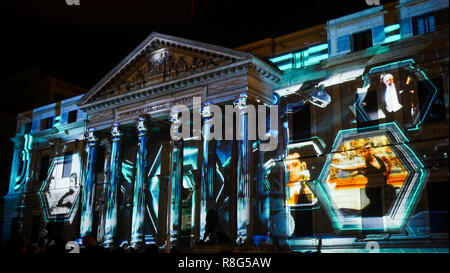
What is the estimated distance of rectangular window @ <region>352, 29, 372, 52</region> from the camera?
2336cm

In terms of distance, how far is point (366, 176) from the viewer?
21.7 m

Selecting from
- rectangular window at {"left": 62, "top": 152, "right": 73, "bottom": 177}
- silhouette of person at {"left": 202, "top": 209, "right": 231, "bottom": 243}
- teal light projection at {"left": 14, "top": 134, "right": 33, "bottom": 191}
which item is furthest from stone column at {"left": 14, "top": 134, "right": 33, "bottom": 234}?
silhouette of person at {"left": 202, "top": 209, "right": 231, "bottom": 243}

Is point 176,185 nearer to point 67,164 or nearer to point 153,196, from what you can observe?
point 153,196

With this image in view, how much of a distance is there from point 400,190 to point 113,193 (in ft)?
56.5

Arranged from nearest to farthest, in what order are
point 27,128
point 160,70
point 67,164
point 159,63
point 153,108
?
point 153,108, point 160,70, point 159,63, point 67,164, point 27,128

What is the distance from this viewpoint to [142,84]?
28.4 metres

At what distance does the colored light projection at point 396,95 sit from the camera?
2064 centimetres

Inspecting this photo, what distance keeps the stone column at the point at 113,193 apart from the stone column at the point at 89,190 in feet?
6.08

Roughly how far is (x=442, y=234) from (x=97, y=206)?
22.9 metres

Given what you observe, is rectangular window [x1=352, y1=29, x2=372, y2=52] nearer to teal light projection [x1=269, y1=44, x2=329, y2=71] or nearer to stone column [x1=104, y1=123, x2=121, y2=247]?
teal light projection [x1=269, y1=44, x2=329, y2=71]

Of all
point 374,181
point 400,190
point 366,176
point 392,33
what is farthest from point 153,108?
point 400,190

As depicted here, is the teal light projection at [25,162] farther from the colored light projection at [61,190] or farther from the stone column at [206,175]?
the stone column at [206,175]
